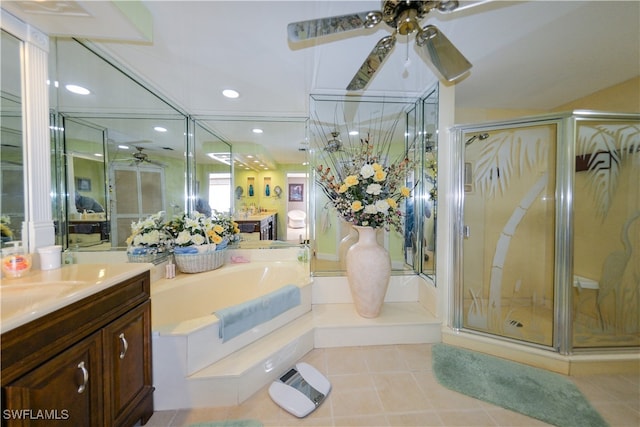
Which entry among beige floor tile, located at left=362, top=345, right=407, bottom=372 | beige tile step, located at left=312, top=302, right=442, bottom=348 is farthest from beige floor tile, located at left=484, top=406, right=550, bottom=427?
beige tile step, located at left=312, top=302, right=442, bottom=348

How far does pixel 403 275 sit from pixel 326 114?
6.40ft

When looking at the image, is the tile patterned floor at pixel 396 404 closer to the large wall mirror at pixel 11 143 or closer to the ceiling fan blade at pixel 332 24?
the large wall mirror at pixel 11 143

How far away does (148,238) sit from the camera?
85.7 inches

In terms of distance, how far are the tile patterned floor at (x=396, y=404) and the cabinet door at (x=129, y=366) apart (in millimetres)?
240

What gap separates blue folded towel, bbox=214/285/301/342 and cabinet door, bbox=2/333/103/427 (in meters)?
0.64

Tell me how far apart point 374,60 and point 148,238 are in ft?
7.44

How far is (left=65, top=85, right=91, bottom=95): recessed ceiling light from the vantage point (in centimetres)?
172

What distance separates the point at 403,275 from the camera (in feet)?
8.68

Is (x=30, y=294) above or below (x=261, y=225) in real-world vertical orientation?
below

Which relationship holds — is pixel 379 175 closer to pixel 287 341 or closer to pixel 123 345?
pixel 287 341

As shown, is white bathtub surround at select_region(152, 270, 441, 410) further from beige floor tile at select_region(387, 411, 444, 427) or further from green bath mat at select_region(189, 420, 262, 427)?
beige floor tile at select_region(387, 411, 444, 427)

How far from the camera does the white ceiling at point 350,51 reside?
1466mm

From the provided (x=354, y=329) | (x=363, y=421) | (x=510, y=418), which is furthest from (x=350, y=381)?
(x=510, y=418)

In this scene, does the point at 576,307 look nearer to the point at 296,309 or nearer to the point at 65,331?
the point at 296,309
